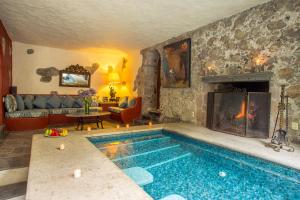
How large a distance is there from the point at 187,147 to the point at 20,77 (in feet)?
19.2

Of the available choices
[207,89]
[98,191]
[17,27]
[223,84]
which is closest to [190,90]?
[207,89]

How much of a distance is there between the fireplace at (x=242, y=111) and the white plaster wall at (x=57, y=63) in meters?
3.61

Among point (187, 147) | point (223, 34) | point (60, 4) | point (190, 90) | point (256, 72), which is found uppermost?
point (60, 4)

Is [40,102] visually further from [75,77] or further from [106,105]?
[106,105]

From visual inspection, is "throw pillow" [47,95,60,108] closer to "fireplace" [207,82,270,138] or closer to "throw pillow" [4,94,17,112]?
"throw pillow" [4,94,17,112]

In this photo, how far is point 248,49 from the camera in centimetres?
315

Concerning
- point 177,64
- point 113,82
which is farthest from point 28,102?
point 177,64

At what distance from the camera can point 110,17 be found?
3553mm

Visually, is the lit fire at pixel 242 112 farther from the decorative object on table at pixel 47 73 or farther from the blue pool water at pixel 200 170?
the decorative object on table at pixel 47 73

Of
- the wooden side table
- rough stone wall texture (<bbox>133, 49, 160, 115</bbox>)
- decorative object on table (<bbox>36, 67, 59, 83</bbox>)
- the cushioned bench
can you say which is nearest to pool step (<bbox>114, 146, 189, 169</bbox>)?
rough stone wall texture (<bbox>133, 49, 160, 115</bbox>)

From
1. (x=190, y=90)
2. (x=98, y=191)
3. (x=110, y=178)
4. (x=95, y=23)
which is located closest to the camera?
(x=98, y=191)

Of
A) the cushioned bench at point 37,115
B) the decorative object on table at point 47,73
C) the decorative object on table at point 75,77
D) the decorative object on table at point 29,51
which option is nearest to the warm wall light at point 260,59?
the cushioned bench at point 37,115

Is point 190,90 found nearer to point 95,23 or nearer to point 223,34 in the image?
point 223,34

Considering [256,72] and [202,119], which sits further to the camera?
[202,119]
